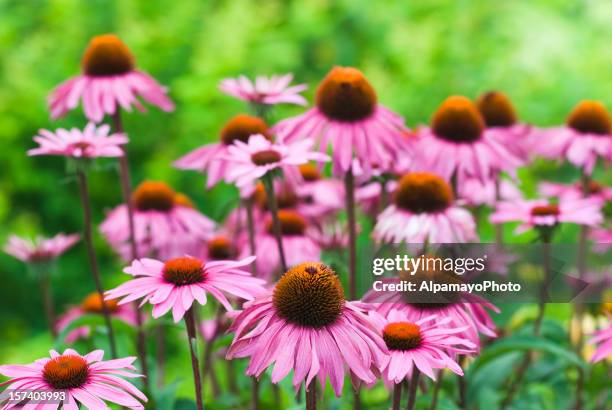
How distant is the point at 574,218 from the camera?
3.26 ft

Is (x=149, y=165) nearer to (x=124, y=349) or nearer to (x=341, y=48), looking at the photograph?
(x=341, y=48)

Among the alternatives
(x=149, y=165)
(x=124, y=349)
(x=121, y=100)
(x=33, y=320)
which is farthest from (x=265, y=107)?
(x=33, y=320)

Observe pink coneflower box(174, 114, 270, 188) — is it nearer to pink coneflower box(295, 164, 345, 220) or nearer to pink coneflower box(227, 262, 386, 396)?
pink coneflower box(295, 164, 345, 220)

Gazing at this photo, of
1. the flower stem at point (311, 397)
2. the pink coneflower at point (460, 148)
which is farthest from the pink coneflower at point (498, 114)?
the flower stem at point (311, 397)

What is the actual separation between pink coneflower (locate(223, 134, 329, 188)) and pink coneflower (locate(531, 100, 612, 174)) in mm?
463

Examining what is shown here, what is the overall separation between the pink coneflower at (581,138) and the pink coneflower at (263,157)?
1.52 ft

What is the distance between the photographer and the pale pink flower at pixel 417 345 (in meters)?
0.64

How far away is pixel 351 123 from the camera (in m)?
1.00

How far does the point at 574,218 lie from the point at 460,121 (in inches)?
7.7

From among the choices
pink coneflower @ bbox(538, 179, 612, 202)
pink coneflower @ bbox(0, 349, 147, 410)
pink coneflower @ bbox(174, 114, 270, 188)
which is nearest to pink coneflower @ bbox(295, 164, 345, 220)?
pink coneflower @ bbox(174, 114, 270, 188)

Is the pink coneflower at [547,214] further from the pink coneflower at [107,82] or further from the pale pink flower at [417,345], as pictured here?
the pink coneflower at [107,82]

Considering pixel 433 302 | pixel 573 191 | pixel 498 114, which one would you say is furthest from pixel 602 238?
pixel 433 302

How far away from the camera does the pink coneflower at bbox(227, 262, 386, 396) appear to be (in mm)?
625

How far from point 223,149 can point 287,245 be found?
16cm
